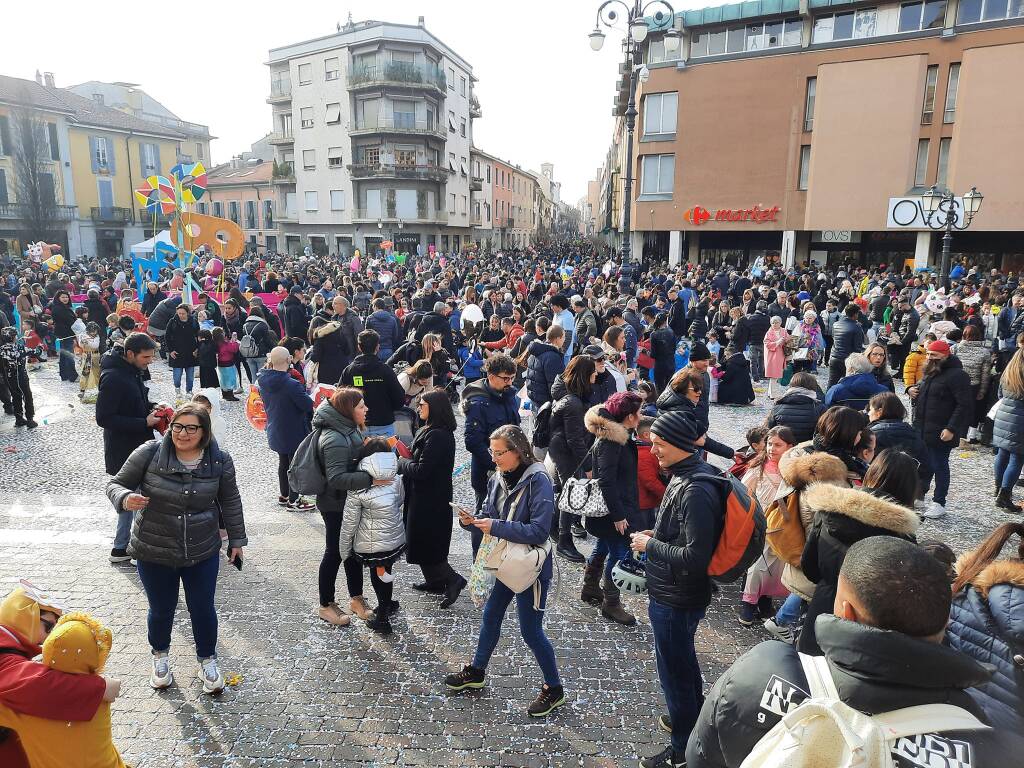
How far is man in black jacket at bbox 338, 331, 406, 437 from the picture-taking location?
5.93 meters

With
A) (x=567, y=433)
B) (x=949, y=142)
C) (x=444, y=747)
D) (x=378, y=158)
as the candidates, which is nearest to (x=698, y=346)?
Answer: (x=567, y=433)

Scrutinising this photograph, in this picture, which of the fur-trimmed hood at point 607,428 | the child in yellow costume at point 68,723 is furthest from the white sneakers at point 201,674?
the fur-trimmed hood at point 607,428

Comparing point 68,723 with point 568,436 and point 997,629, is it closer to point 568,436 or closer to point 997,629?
point 997,629

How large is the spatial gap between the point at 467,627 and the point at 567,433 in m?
1.68

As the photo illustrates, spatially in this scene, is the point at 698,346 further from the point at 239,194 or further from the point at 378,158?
the point at 239,194

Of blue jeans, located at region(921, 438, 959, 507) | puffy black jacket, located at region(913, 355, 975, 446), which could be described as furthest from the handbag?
blue jeans, located at region(921, 438, 959, 507)

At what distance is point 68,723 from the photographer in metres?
2.36

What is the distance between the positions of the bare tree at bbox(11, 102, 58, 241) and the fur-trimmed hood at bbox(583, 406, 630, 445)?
156 ft

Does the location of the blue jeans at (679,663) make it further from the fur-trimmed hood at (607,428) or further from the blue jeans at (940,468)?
the blue jeans at (940,468)

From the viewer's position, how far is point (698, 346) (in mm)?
7074

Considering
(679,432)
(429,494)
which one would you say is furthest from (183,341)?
(679,432)

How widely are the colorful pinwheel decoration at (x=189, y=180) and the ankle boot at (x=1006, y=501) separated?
51.6 feet

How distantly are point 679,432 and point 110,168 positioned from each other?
174ft

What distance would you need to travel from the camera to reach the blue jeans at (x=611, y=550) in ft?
14.9
